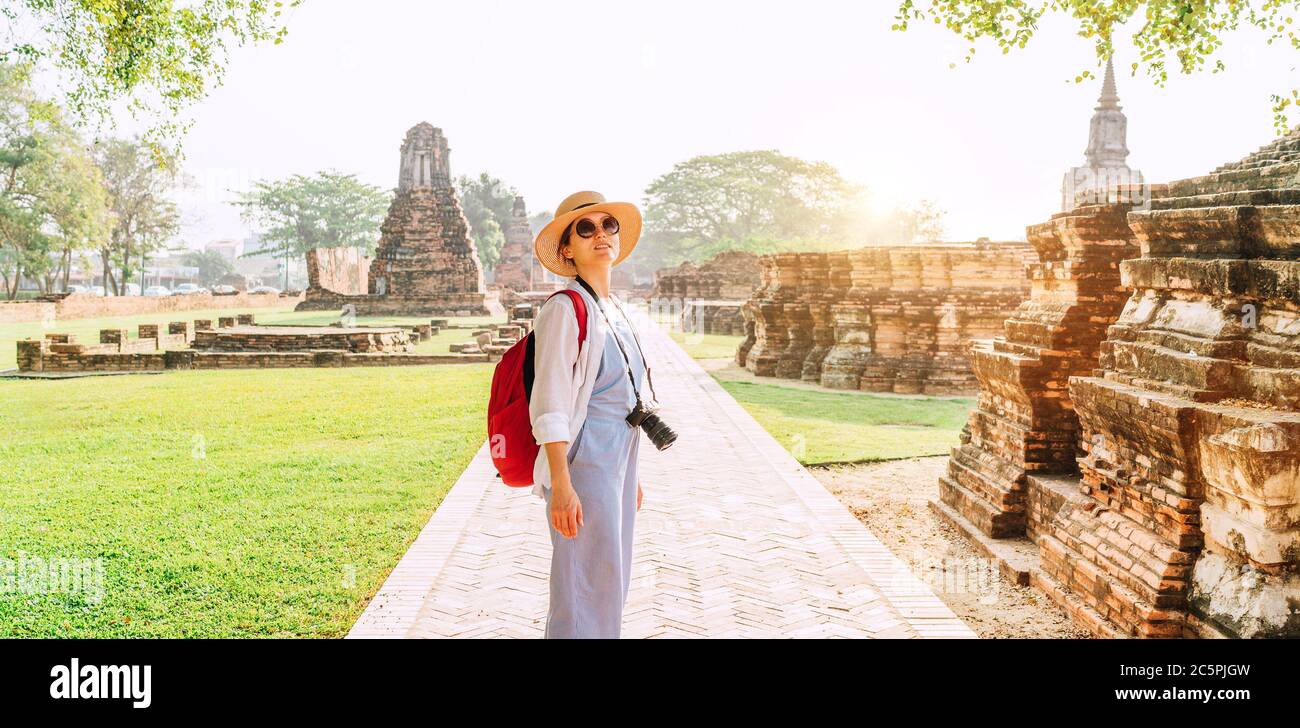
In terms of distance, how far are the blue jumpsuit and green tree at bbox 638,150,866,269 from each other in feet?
188

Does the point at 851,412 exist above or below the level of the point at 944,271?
below

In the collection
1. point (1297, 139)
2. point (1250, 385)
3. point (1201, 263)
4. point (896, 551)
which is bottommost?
point (896, 551)

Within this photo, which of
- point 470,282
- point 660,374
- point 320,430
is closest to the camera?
point 320,430

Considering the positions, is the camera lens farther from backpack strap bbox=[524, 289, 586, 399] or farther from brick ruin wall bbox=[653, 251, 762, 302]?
brick ruin wall bbox=[653, 251, 762, 302]

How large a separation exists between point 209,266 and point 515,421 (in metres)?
92.8

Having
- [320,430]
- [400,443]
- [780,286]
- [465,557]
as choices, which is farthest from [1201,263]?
[780,286]

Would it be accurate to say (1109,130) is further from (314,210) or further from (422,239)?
(314,210)

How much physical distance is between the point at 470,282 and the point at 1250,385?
34.9 meters

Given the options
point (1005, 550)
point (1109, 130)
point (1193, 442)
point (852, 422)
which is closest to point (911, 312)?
point (852, 422)

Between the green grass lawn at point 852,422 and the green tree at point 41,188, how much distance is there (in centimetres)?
2928

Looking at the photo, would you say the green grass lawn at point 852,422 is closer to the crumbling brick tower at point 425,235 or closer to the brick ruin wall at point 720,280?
the brick ruin wall at point 720,280

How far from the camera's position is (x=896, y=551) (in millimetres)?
4973

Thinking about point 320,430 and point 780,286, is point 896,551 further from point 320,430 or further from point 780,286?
point 780,286

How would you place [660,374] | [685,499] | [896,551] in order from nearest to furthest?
[896,551] < [685,499] < [660,374]
